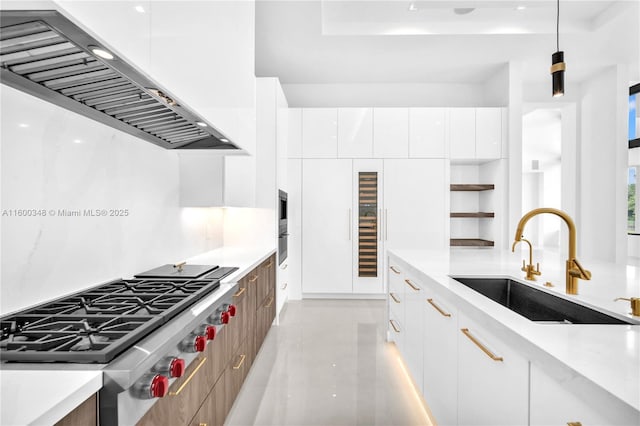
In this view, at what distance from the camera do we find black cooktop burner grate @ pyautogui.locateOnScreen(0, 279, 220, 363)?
0.80 metres

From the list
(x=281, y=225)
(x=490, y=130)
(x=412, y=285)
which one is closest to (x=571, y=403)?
(x=412, y=285)

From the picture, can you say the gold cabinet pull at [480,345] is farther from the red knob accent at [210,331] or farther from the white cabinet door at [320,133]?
the white cabinet door at [320,133]

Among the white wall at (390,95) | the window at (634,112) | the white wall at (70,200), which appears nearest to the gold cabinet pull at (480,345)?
the white wall at (70,200)

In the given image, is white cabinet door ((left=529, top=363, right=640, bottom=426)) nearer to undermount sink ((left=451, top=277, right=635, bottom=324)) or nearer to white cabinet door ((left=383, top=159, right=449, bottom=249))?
undermount sink ((left=451, top=277, right=635, bottom=324))

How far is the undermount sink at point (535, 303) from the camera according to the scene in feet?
3.97

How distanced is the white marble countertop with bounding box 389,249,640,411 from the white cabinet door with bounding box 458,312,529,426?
0.08m

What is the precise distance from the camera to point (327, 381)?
2.39 meters

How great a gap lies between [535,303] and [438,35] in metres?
3.16

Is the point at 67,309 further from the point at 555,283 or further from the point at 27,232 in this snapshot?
the point at 555,283

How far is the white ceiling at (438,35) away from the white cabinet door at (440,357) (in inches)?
114

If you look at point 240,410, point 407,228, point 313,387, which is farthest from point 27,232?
point 407,228

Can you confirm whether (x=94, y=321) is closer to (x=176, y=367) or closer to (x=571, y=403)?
(x=176, y=367)

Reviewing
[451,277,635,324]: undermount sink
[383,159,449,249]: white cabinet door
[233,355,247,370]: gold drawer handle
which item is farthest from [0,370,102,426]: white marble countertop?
[383,159,449,249]: white cabinet door

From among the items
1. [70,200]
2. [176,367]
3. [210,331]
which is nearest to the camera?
[176,367]
